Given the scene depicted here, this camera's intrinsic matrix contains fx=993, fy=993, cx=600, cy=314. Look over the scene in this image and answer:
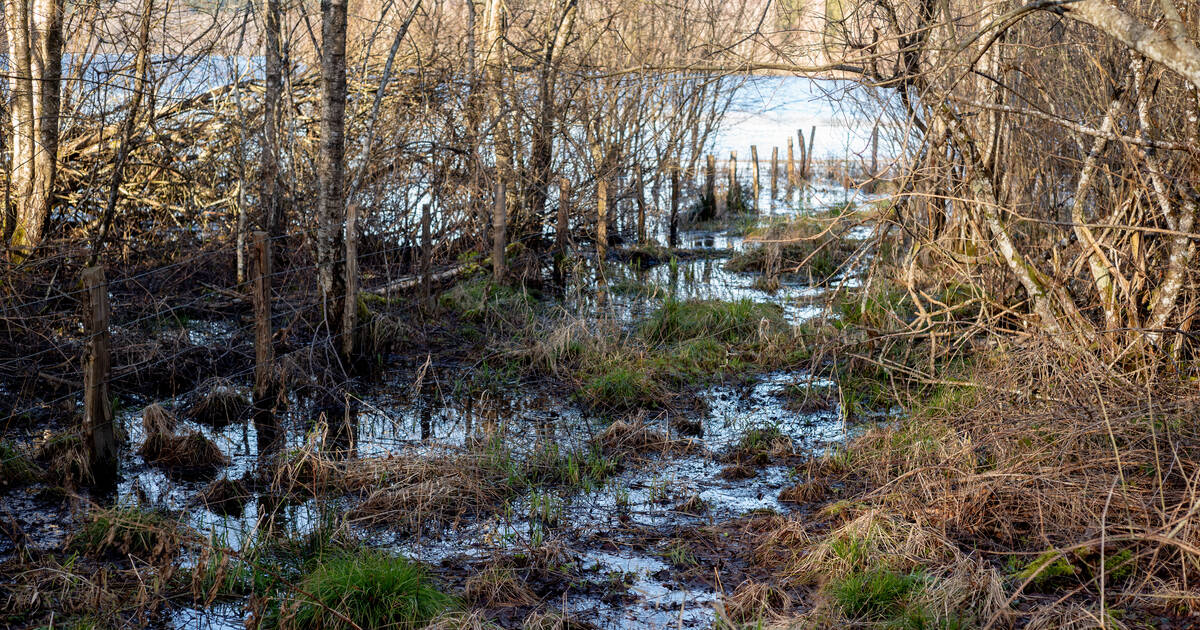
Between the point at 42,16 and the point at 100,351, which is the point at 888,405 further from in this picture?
the point at 42,16

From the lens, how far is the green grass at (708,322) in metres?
9.87

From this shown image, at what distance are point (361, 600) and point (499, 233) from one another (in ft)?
24.6

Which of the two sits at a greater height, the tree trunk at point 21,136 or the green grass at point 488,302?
the tree trunk at point 21,136

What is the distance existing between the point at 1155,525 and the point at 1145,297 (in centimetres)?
235

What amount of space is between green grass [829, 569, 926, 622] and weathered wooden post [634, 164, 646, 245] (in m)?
9.98

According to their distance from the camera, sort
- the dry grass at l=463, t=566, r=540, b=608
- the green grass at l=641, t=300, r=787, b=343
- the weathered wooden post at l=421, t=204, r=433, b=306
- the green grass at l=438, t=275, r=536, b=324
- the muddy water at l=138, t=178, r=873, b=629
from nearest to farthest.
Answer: the dry grass at l=463, t=566, r=540, b=608
the muddy water at l=138, t=178, r=873, b=629
the green grass at l=641, t=300, r=787, b=343
the weathered wooden post at l=421, t=204, r=433, b=306
the green grass at l=438, t=275, r=536, b=324

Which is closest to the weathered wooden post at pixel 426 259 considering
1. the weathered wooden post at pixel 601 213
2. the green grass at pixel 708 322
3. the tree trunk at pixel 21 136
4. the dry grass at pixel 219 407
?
the green grass at pixel 708 322

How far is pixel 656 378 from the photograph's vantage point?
333 inches

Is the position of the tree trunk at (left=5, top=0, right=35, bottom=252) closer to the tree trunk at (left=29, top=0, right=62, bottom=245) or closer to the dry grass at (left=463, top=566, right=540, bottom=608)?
the tree trunk at (left=29, top=0, right=62, bottom=245)

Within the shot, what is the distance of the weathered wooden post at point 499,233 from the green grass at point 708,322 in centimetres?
222

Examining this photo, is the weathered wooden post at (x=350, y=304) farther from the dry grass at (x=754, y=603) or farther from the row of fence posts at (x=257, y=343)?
the dry grass at (x=754, y=603)

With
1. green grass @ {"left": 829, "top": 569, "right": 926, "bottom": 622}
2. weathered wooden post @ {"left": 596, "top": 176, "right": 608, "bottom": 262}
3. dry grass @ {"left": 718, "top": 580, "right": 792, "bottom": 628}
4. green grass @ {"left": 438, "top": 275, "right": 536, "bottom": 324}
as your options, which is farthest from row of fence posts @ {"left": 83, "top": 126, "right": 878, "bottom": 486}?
green grass @ {"left": 829, "top": 569, "right": 926, "bottom": 622}

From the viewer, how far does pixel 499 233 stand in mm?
11586

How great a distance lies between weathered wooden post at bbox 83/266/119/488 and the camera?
587cm
